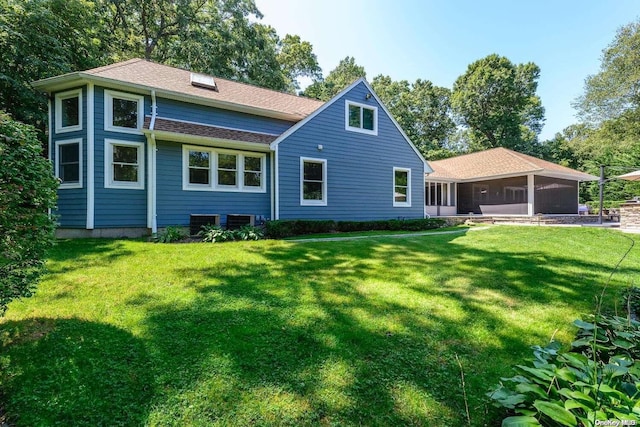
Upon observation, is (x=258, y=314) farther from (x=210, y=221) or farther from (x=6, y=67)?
(x=6, y=67)

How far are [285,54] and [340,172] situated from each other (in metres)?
24.0

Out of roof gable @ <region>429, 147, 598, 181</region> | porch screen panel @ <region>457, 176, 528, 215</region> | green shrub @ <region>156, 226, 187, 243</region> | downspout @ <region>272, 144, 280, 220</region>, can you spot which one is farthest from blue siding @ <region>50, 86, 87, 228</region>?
porch screen panel @ <region>457, 176, 528, 215</region>

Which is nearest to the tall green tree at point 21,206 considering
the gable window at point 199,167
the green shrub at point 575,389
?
the green shrub at point 575,389

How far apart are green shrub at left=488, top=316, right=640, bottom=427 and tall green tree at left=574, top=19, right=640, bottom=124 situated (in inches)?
1283

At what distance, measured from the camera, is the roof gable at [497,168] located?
18.3 metres

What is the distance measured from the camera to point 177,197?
33.0 feet

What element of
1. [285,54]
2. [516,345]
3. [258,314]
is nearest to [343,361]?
[258,314]

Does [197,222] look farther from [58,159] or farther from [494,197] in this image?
[494,197]

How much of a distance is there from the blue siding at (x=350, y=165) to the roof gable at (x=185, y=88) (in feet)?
5.43

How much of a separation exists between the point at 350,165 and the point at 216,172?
5.59m

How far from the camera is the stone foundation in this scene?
41.2 ft

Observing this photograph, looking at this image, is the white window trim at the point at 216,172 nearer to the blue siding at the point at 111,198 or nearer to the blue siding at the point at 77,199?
the blue siding at the point at 111,198

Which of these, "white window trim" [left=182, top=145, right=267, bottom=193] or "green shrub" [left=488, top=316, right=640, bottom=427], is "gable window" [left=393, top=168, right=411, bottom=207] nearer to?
"white window trim" [left=182, top=145, right=267, bottom=193]

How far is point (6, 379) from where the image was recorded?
256 cm
